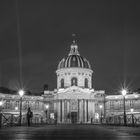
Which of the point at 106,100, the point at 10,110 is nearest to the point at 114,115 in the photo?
the point at 106,100

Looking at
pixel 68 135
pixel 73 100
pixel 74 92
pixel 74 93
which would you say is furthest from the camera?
pixel 73 100

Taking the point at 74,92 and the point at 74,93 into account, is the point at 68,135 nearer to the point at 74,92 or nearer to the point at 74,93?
the point at 74,92

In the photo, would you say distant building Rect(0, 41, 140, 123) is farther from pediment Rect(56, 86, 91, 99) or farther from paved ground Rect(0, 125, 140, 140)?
paved ground Rect(0, 125, 140, 140)

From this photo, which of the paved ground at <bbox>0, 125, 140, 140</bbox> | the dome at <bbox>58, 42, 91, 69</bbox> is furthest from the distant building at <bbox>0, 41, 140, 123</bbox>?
the paved ground at <bbox>0, 125, 140, 140</bbox>

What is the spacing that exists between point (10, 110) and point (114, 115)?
4261 centimetres

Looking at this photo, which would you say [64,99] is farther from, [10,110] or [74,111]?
[10,110]

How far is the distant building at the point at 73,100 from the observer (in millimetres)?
135625

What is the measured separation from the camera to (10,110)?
134250 mm

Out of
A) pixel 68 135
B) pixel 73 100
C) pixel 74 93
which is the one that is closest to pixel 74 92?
pixel 74 93

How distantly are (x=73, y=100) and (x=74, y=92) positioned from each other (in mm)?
3358

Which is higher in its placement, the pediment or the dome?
the dome

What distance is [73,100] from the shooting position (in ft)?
452

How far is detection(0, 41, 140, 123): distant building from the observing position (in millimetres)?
135625

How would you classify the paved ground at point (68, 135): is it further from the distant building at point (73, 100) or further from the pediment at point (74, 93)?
the pediment at point (74, 93)
